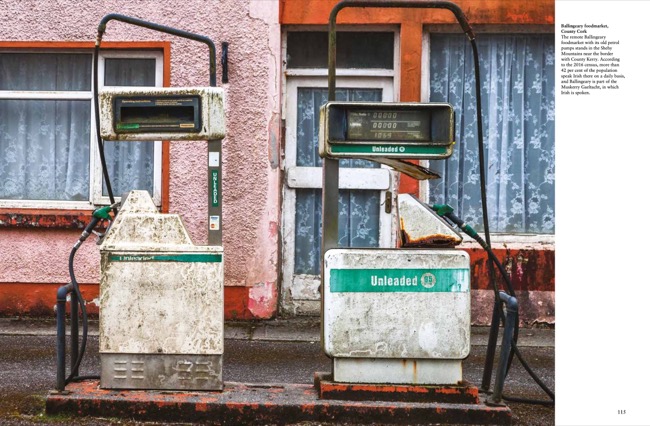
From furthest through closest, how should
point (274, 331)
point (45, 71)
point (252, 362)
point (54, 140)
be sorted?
point (54, 140), point (45, 71), point (274, 331), point (252, 362)

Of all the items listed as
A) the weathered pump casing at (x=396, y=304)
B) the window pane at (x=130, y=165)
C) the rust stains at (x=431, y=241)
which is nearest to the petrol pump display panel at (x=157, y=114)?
the weathered pump casing at (x=396, y=304)

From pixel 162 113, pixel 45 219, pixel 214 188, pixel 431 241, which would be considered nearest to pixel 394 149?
pixel 431 241

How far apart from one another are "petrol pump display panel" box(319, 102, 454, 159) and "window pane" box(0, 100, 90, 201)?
4.25 meters

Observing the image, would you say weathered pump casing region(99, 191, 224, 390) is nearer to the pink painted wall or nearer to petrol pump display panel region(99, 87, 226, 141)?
petrol pump display panel region(99, 87, 226, 141)

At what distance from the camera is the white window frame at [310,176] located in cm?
830

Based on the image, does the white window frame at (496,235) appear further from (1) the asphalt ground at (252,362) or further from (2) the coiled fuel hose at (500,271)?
(2) the coiled fuel hose at (500,271)

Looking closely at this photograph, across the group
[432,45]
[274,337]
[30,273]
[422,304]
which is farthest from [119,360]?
[432,45]

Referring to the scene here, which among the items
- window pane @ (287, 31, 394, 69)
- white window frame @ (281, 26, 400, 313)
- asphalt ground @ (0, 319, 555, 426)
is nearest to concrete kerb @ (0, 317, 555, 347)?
asphalt ground @ (0, 319, 555, 426)

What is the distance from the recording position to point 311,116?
845 cm

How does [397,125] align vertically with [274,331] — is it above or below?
above

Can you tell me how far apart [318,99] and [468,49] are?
1.50m

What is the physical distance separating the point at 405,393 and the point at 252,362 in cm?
194

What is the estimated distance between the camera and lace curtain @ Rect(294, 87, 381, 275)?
8.39m

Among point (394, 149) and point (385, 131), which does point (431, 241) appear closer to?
point (394, 149)
